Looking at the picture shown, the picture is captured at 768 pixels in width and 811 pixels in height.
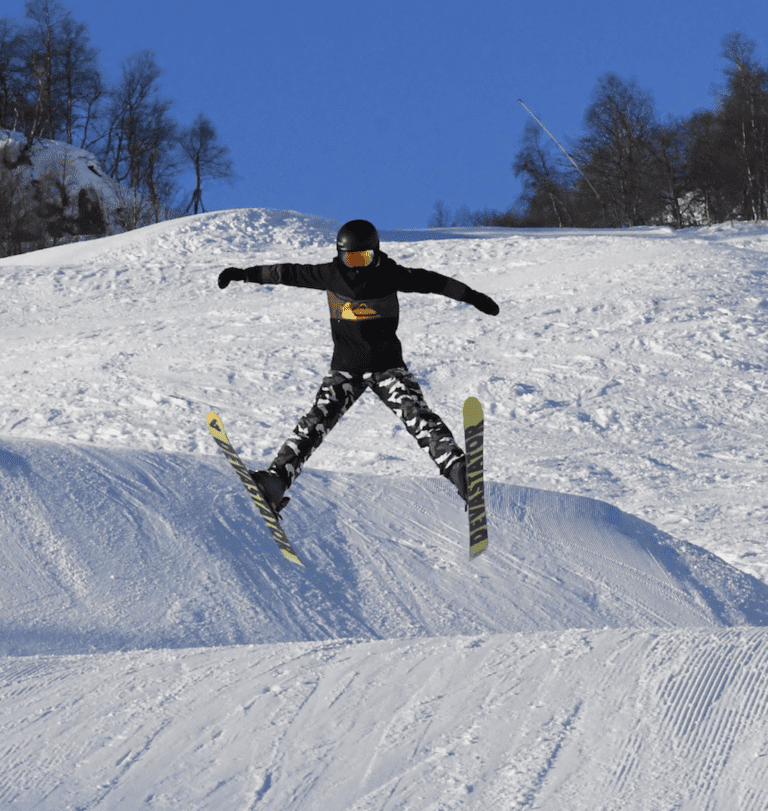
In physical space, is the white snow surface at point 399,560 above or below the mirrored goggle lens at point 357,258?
below

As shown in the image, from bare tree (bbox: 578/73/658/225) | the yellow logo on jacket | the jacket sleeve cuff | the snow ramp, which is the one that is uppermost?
bare tree (bbox: 578/73/658/225)

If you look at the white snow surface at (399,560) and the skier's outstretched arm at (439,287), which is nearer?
the skier's outstretched arm at (439,287)

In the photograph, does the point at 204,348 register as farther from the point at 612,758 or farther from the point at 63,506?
the point at 612,758

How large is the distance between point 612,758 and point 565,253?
44.7ft

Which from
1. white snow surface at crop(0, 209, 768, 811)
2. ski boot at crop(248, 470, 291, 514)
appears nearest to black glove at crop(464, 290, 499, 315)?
ski boot at crop(248, 470, 291, 514)

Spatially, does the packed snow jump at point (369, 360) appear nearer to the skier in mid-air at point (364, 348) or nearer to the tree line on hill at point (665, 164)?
the skier in mid-air at point (364, 348)

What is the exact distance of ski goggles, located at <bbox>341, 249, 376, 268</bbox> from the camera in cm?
297

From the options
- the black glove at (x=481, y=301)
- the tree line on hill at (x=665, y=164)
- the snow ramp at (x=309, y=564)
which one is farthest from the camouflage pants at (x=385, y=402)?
the tree line on hill at (x=665, y=164)

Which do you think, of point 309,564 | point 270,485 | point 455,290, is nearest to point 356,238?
point 455,290

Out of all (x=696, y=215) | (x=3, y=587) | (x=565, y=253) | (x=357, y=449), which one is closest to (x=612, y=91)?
(x=696, y=215)

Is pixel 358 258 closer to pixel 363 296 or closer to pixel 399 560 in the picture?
pixel 363 296

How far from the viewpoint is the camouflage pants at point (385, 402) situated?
3.29m

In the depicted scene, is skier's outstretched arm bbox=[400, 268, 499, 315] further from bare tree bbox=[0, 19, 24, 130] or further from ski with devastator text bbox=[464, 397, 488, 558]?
bare tree bbox=[0, 19, 24, 130]

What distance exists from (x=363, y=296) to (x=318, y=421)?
1.79 ft
